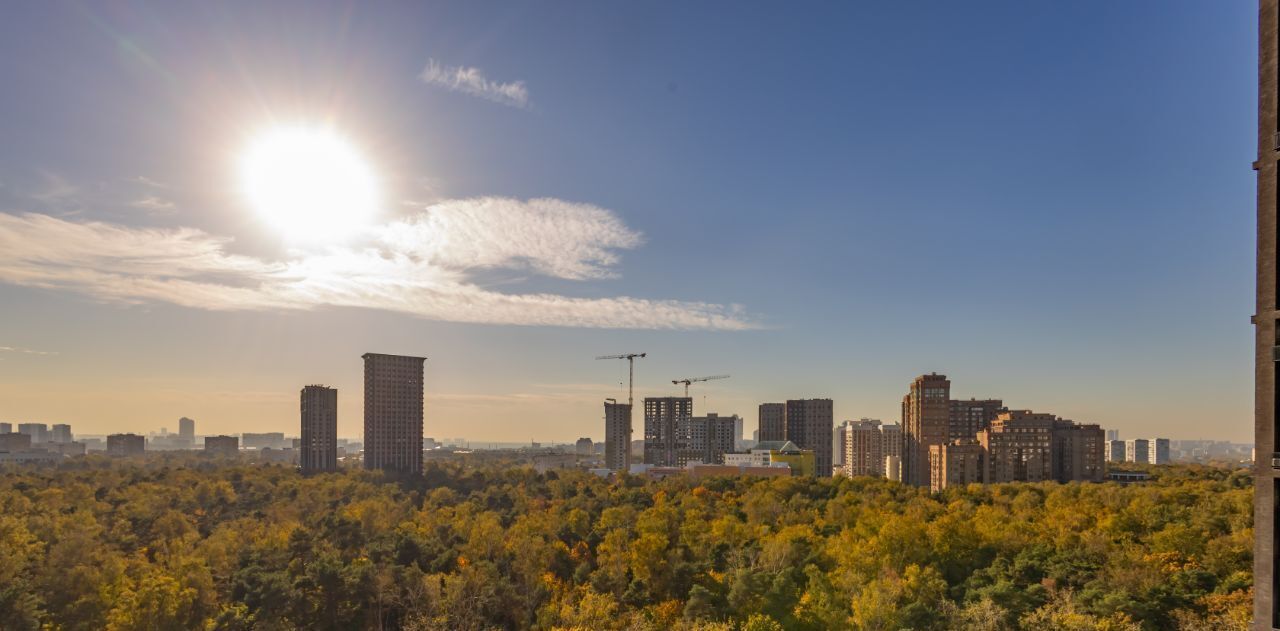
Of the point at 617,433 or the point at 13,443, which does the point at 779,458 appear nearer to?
the point at 617,433

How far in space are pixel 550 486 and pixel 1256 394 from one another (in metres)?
73.1

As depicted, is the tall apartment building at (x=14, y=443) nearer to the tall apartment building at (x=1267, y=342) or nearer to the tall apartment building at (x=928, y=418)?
the tall apartment building at (x=928, y=418)

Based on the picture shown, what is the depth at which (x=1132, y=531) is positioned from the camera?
40.9 metres

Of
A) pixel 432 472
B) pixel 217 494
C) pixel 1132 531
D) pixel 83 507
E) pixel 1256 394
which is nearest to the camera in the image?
pixel 1256 394

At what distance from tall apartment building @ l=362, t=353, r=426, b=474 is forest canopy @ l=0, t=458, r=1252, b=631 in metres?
54.3

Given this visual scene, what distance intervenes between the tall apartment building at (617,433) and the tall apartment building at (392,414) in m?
53.0

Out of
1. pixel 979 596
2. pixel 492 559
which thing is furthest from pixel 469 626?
pixel 979 596

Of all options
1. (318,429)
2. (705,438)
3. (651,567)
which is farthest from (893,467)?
(318,429)

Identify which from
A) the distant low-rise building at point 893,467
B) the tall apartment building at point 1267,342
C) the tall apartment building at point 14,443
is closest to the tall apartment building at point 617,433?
the distant low-rise building at point 893,467

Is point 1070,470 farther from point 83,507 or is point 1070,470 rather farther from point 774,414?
point 83,507

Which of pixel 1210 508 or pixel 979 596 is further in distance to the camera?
pixel 1210 508

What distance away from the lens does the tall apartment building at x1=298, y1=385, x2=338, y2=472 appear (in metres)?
111

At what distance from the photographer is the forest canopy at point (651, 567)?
29.2m

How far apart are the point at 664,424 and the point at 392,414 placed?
5691 centimetres
